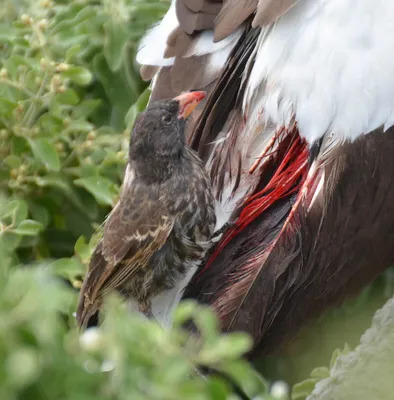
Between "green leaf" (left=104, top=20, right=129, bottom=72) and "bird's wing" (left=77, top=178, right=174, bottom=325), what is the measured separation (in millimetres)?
715

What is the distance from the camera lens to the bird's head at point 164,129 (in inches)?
93.1

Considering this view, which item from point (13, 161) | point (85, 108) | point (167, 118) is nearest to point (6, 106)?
point (13, 161)

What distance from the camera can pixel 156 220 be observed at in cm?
232

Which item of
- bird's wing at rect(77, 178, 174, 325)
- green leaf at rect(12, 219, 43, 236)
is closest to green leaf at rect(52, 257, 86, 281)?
green leaf at rect(12, 219, 43, 236)

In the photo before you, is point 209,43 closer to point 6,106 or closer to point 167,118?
point 167,118

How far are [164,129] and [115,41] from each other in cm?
69

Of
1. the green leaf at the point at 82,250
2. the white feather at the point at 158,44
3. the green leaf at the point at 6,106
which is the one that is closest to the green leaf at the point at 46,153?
the green leaf at the point at 6,106

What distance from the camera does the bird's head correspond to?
2.37 metres

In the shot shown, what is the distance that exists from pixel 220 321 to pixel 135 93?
3.51 feet

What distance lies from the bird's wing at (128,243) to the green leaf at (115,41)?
715 millimetres

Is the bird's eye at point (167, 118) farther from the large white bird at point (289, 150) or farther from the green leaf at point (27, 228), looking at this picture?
the green leaf at point (27, 228)

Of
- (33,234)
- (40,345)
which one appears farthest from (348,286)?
(40,345)

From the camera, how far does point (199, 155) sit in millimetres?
2461

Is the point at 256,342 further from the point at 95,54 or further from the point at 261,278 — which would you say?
the point at 95,54
